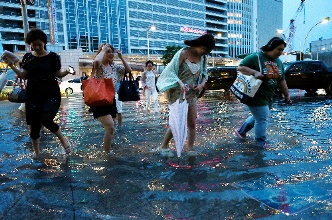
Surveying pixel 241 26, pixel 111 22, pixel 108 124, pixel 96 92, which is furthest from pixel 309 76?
pixel 241 26

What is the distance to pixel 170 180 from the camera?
354cm

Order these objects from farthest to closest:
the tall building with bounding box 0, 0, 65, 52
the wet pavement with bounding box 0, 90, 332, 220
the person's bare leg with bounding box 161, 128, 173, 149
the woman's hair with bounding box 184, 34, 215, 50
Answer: the tall building with bounding box 0, 0, 65, 52 → the person's bare leg with bounding box 161, 128, 173, 149 → the woman's hair with bounding box 184, 34, 215, 50 → the wet pavement with bounding box 0, 90, 332, 220

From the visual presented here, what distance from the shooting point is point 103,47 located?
4586 mm

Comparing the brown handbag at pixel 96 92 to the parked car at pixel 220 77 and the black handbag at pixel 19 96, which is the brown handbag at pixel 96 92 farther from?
the parked car at pixel 220 77

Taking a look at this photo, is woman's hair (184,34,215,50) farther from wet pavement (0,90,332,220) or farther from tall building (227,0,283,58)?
tall building (227,0,283,58)

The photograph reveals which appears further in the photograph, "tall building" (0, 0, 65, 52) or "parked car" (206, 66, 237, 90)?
"tall building" (0, 0, 65, 52)

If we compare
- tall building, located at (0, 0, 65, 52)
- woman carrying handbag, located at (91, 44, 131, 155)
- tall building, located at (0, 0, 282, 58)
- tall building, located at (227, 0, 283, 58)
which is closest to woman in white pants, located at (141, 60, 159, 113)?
woman carrying handbag, located at (91, 44, 131, 155)

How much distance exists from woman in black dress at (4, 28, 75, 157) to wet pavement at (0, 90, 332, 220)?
671 millimetres

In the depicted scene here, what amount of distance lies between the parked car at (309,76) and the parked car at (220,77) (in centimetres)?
490

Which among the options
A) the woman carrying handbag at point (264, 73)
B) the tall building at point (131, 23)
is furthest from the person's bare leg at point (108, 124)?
the tall building at point (131, 23)

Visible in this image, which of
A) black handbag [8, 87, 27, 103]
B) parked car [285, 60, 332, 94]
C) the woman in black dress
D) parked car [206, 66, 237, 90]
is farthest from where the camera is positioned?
parked car [206, 66, 237, 90]

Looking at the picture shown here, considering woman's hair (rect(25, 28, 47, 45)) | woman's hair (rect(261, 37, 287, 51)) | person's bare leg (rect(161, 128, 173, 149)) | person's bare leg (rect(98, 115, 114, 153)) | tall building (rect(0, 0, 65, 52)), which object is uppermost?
tall building (rect(0, 0, 65, 52))

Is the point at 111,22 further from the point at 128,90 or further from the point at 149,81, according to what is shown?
the point at 128,90

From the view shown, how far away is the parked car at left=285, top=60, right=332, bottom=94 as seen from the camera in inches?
642
